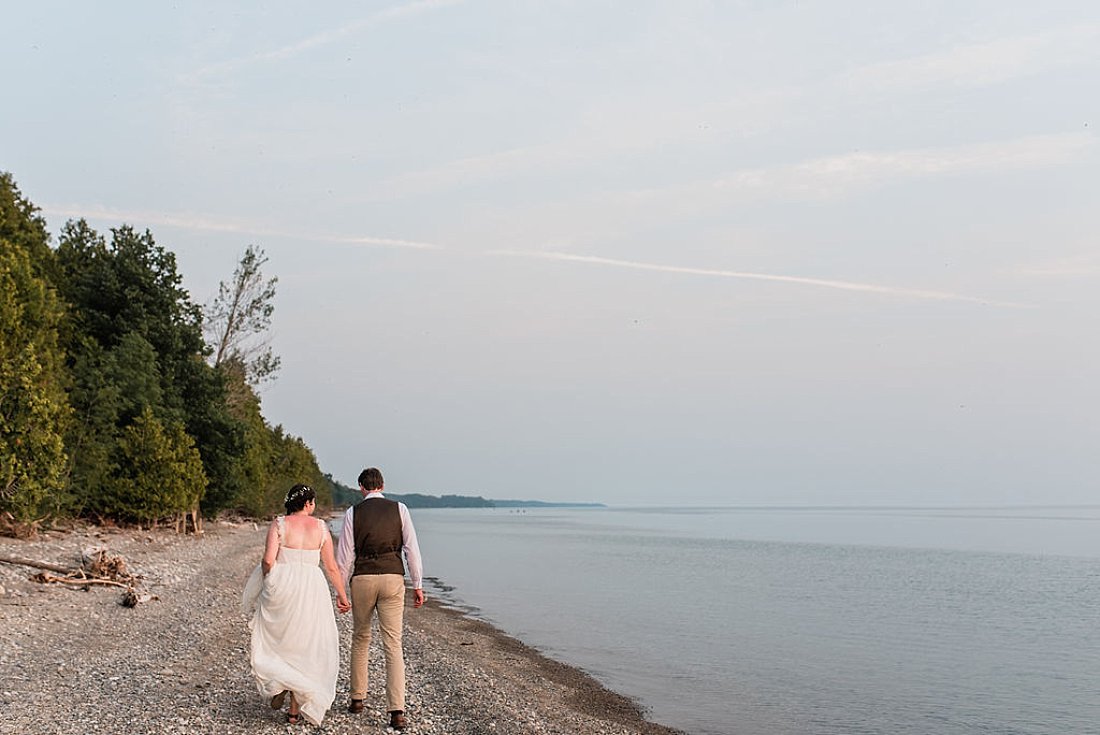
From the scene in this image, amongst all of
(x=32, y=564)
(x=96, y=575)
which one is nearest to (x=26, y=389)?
(x=32, y=564)

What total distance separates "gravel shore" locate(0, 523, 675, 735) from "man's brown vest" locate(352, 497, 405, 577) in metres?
1.68

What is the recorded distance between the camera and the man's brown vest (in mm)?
10047

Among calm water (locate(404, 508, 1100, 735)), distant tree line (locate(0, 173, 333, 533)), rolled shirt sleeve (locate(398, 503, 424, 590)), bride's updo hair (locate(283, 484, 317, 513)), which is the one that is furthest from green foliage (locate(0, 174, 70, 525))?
rolled shirt sleeve (locate(398, 503, 424, 590))

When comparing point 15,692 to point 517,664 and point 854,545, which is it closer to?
point 517,664

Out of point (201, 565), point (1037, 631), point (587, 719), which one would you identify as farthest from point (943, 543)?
point (587, 719)

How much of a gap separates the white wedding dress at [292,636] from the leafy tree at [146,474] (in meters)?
37.7

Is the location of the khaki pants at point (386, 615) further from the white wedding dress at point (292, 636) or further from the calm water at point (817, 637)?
the calm water at point (817, 637)

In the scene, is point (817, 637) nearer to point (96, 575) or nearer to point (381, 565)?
point (96, 575)

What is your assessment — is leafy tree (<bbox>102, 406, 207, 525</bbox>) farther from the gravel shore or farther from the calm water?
the gravel shore

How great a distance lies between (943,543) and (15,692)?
354 feet

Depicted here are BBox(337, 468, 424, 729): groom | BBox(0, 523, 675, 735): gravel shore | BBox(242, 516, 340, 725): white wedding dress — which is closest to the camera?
BBox(242, 516, 340, 725): white wedding dress

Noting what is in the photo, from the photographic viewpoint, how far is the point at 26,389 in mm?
27062

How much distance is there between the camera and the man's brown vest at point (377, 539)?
33.0 feet

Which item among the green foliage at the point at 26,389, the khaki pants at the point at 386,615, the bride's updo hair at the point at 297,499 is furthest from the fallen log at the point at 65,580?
the bride's updo hair at the point at 297,499
